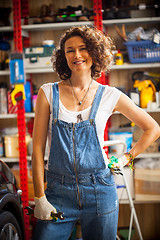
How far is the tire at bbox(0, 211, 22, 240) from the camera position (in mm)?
1627

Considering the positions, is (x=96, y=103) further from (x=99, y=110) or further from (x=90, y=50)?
(x=90, y=50)

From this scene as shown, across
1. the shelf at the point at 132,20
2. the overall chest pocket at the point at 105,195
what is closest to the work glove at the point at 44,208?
the overall chest pocket at the point at 105,195

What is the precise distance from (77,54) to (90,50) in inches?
3.2

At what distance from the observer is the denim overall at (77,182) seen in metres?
1.40

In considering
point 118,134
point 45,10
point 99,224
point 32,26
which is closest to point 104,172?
point 99,224

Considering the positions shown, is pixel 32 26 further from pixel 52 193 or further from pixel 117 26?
pixel 52 193

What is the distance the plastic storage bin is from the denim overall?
5.71ft

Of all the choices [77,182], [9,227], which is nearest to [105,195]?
[77,182]

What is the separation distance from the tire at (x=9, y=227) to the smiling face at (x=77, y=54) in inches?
33.7

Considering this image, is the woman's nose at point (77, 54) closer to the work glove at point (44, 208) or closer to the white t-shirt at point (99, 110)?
the white t-shirt at point (99, 110)

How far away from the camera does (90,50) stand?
4.99 feet

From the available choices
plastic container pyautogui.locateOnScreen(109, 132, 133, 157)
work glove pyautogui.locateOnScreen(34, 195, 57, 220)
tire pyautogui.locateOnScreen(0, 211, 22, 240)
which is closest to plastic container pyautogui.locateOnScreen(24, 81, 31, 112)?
plastic container pyautogui.locateOnScreen(109, 132, 133, 157)

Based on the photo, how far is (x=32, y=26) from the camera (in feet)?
10.3

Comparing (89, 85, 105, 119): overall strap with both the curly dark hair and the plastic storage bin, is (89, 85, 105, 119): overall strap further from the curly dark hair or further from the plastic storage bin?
the plastic storage bin
